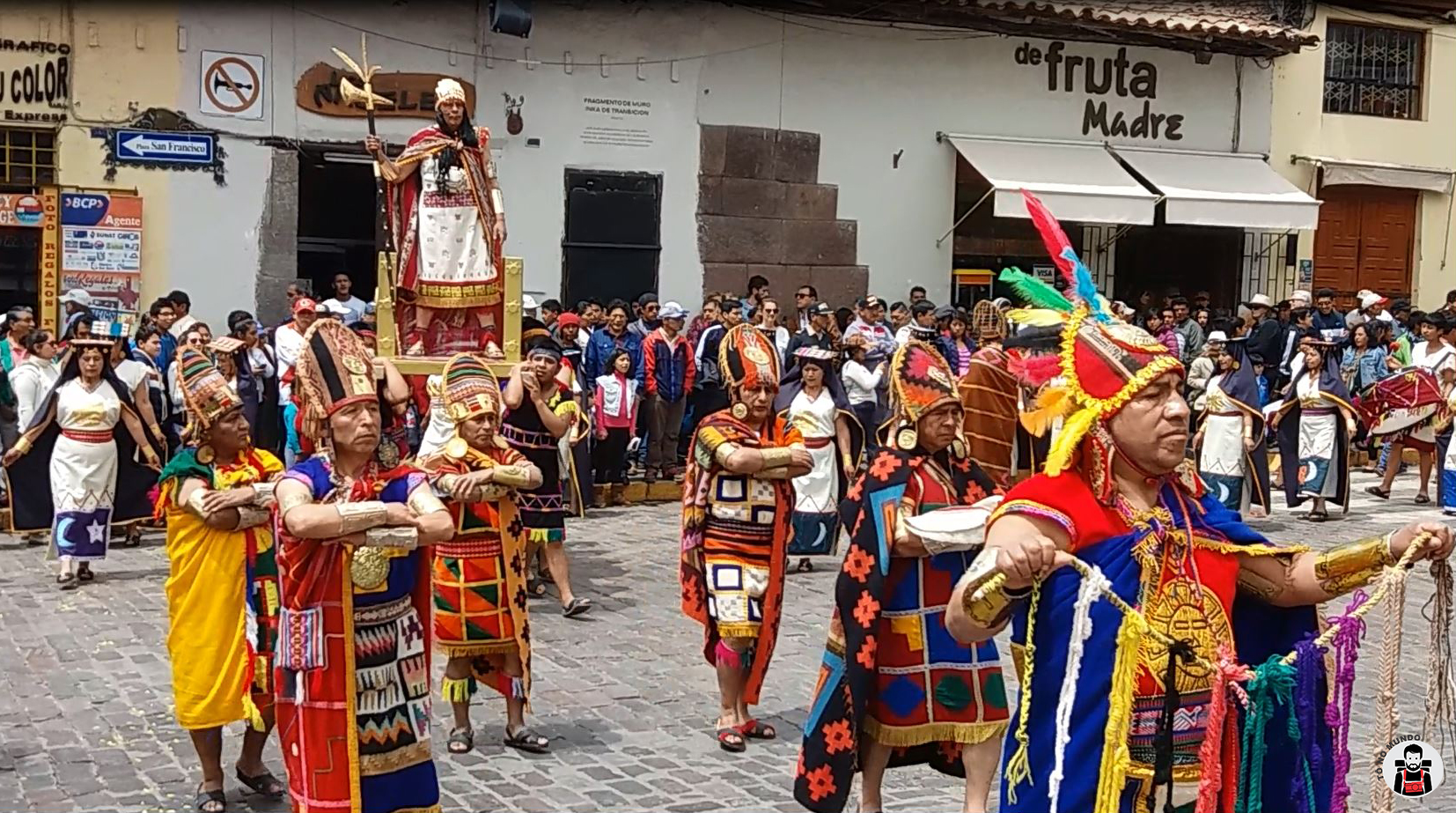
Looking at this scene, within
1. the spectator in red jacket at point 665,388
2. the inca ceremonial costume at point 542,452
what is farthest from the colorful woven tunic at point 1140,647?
the spectator in red jacket at point 665,388

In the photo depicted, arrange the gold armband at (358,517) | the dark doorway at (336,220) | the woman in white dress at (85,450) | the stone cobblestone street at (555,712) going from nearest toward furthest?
the gold armband at (358,517), the stone cobblestone street at (555,712), the woman in white dress at (85,450), the dark doorway at (336,220)

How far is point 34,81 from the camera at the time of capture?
16.1m

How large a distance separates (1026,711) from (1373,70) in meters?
22.2

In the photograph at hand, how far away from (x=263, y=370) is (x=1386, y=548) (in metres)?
11.9

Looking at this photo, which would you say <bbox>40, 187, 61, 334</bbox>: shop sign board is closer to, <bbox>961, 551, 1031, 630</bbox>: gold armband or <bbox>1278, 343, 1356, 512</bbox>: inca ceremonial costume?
<bbox>1278, 343, 1356, 512</bbox>: inca ceremonial costume

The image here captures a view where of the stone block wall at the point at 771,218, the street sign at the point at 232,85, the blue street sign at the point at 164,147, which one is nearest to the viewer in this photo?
the blue street sign at the point at 164,147

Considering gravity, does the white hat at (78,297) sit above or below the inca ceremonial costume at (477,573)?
above

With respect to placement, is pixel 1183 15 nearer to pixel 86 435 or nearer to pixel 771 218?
pixel 771 218

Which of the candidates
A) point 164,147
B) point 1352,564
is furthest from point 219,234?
point 1352,564

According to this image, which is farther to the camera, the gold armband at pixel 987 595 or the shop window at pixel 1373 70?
the shop window at pixel 1373 70

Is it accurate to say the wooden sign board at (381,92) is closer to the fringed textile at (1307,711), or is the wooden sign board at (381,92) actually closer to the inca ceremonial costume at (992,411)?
the inca ceremonial costume at (992,411)

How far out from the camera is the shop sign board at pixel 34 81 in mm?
16031

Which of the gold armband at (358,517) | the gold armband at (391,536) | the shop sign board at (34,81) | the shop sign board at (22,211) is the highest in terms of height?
the shop sign board at (34,81)

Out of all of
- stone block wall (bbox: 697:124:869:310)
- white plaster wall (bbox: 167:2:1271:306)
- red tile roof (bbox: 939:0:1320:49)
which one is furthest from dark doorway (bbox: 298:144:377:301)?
red tile roof (bbox: 939:0:1320:49)
